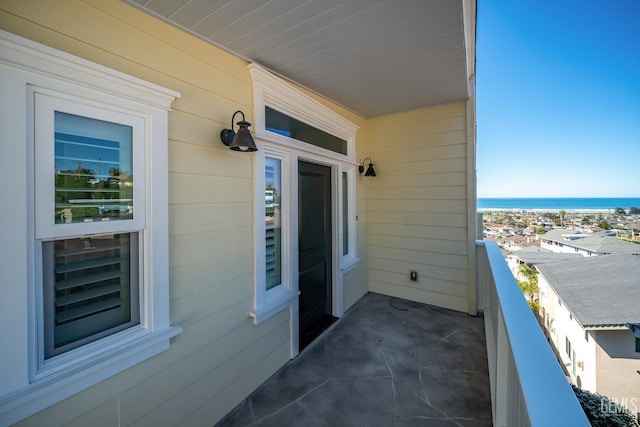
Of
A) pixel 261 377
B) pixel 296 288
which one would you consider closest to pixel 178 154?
pixel 296 288

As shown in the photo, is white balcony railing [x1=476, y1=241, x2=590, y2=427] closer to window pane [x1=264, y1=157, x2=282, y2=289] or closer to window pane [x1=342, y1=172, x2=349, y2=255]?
window pane [x1=264, y1=157, x2=282, y2=289]

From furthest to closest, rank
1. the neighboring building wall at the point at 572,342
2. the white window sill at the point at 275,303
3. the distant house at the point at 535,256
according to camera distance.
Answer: the distant house at the point at 535,256, the neighboring building wall at the point at 572,342, the white window sill at the point at 275,303

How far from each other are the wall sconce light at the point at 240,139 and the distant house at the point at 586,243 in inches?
155

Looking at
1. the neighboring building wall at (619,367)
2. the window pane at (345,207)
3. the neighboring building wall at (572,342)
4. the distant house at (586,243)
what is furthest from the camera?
→ the window pane at (345,207)

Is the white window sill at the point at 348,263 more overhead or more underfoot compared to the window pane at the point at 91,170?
more underfoot

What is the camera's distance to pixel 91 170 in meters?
1.28

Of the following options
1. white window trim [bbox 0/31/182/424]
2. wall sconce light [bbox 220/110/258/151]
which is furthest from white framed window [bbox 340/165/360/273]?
white window trim [bbox 0/31/182/424]

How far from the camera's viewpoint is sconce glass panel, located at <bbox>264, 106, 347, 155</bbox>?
2.34 metres

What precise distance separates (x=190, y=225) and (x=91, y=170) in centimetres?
60

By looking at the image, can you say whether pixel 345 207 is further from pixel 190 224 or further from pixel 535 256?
pixel 535 256

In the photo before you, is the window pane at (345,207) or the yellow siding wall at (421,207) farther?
the window pane at (345,207)

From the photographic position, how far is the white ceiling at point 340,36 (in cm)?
152

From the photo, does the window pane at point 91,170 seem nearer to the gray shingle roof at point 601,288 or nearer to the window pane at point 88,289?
the window pane at point 88,289

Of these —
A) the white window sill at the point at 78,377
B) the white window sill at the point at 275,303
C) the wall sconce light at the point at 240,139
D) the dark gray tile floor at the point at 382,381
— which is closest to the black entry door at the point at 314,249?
the dark gray tile floor at the point at 382,381
